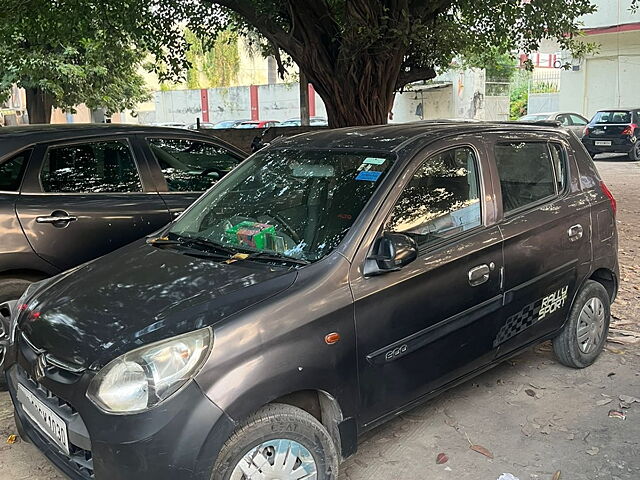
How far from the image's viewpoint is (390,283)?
3.01 meters

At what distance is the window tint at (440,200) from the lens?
3.25 m

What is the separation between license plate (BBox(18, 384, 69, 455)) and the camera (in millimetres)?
2588

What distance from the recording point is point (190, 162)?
17.2 feet

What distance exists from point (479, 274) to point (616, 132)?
54.5ft

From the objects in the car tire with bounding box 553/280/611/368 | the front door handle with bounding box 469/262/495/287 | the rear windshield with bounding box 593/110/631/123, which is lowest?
the car tire with bounding box 553/280/611/368

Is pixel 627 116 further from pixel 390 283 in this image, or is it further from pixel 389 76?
pixel 390 283

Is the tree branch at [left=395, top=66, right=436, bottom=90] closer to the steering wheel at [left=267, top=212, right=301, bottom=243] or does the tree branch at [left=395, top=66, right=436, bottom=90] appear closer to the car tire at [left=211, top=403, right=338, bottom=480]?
the steering wheel at [left=267, top=212, right=301, bottom=243]

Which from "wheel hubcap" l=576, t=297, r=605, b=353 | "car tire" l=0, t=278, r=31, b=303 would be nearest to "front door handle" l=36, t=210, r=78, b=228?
"car tire" l=0, t=278, r=31, b=303

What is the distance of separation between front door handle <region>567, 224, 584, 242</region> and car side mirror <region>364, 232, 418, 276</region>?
5.14 feet

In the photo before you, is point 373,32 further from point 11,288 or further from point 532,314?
point 11,288

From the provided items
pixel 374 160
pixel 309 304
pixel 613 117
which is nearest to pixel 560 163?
pixel 374 160

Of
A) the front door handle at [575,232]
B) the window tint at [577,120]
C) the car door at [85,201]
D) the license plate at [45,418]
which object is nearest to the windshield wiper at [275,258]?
the license plate at [45,418]

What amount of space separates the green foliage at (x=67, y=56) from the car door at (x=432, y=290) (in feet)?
24.9

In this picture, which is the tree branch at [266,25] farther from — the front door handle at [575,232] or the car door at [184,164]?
the front door handle at [575,232]
